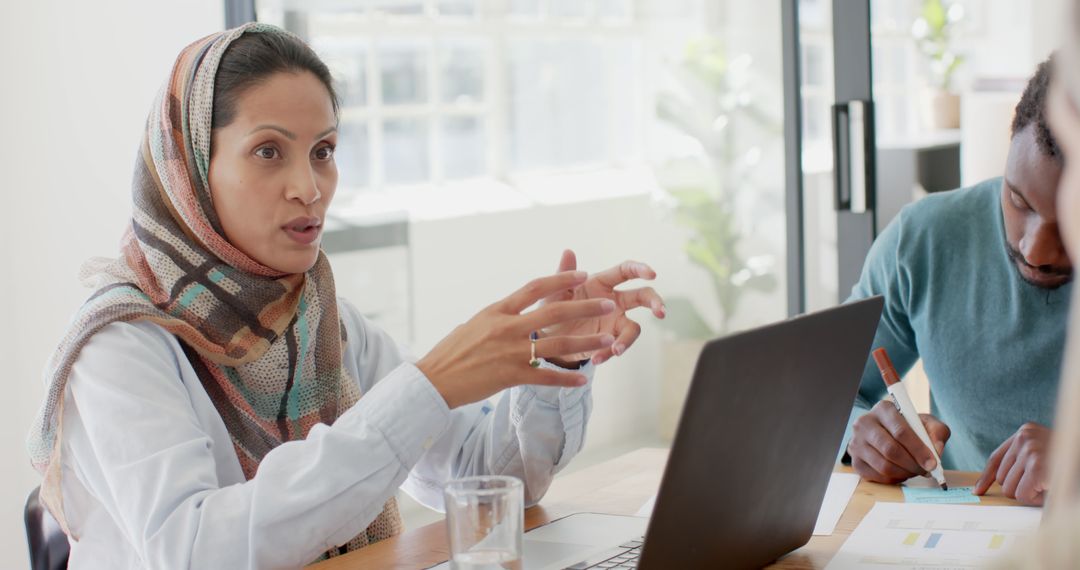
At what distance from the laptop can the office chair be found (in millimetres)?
593

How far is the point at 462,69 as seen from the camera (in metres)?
2.99

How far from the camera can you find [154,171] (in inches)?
59.6

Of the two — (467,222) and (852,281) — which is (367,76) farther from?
(852,281)

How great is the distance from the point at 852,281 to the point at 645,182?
0.63 meters

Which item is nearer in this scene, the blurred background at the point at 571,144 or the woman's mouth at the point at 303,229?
the woman's mouth at the point at 303,229

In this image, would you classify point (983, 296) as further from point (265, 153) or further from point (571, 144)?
point (571, 144)

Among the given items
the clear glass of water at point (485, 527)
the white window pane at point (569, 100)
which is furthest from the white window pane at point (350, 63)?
the clear glass of water at point (485, 527)

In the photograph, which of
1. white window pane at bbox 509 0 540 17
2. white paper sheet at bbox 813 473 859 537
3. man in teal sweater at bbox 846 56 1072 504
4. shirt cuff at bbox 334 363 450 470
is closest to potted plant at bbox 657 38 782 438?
white window pane at bbox 509 0 540 17

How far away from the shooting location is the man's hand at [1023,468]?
133 centimetres

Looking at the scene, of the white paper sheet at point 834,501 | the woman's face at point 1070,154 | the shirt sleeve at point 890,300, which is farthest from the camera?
the shirt sleeve at point 890,300

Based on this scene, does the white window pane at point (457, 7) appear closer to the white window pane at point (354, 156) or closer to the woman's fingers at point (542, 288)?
the white window pane at point (354, 156)

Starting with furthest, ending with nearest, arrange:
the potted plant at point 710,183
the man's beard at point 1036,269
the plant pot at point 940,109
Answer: the plant pot at point 940,109 < the potted plant at point 710,183 < the man's beard at point 1036,269

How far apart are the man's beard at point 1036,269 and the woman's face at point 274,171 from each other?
0.99 m

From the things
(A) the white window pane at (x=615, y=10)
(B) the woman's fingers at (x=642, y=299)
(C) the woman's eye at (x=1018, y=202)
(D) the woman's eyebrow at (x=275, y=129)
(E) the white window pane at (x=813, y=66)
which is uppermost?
(A) the white window pane at (x=615, y=10)
